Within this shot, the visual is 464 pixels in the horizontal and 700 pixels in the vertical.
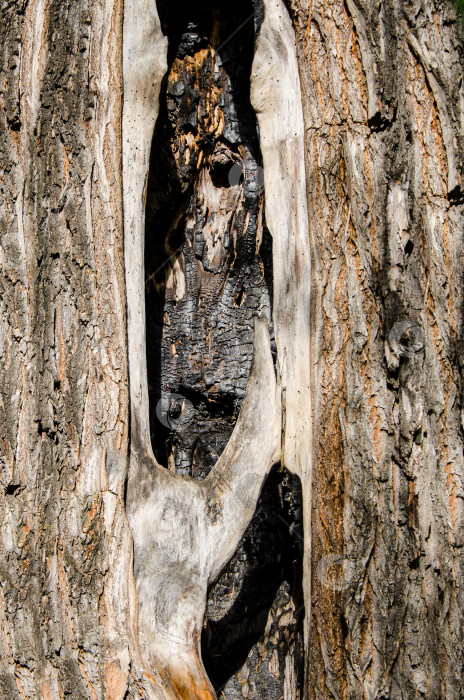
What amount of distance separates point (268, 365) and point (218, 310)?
40 centimetres

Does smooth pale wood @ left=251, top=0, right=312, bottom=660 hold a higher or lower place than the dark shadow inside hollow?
higher

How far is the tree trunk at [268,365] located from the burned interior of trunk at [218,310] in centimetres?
30

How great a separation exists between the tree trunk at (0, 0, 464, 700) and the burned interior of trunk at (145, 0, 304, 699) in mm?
302

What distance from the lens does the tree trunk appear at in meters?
1.52

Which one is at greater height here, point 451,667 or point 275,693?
point 451,667

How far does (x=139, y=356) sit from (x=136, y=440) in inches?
8.9

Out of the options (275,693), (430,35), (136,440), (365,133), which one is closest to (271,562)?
(275,693)

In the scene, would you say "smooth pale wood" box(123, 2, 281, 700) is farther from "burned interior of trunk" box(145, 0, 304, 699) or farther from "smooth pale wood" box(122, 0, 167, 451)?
"burned interior of trunk" box(145, 0, 304, 699)

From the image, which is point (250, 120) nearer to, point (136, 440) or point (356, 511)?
point (136, 440)

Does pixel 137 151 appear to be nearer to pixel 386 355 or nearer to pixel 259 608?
pixel 386 355

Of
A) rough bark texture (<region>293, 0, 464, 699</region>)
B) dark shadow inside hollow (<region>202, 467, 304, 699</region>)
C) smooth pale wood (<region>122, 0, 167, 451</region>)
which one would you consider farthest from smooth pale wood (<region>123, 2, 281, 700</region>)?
dark shadow inside hollow (<region>202, 467, 304, 699</region>)

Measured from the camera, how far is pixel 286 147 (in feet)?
5.39

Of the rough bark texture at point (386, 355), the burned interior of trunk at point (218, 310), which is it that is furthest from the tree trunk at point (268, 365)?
the burned interior of trunk at point (218, 310)

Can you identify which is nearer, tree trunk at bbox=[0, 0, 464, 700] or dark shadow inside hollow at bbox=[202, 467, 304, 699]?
tree trunk at bbox=[0, 0, 464, 700]
